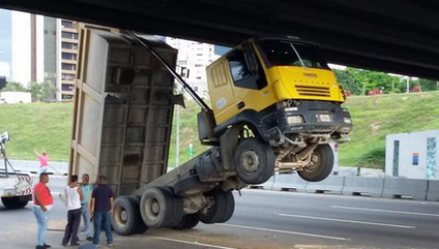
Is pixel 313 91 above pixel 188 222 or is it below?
above

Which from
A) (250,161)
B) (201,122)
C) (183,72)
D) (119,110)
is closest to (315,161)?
(250,161)

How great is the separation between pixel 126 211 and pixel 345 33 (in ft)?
24.9

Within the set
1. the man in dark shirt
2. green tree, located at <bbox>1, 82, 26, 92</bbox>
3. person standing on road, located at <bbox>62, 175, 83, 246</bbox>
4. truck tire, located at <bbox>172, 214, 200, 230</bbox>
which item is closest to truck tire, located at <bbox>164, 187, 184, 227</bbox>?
truck tire, located at <bbox>172, 214, 200, 230</bbox>

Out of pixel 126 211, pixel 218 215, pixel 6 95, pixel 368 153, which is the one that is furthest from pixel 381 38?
pixel 6 95

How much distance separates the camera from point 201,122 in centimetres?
1127

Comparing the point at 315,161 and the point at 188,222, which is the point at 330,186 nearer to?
the point at 188,222

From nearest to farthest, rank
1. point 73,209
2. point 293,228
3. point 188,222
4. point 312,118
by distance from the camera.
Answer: point 312,118
point 73,209
point 188,222
point 293,228

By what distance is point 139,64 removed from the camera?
12.5 m

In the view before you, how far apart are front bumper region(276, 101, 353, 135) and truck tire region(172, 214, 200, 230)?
4512 mm

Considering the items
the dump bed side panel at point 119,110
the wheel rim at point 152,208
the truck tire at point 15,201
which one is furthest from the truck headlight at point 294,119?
the truck tire at point 15,201

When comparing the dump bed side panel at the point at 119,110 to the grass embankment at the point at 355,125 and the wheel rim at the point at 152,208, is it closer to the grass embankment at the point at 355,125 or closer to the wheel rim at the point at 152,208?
the wheel rim at the point at 152,208

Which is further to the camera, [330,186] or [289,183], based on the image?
[289,183]

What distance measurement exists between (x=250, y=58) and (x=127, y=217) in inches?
187

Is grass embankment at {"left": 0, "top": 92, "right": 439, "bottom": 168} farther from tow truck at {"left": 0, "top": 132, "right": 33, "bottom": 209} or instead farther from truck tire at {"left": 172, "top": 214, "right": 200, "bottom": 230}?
truck tire at {"left": 172, "top": 214, "right": 200, "bottom": 230}
